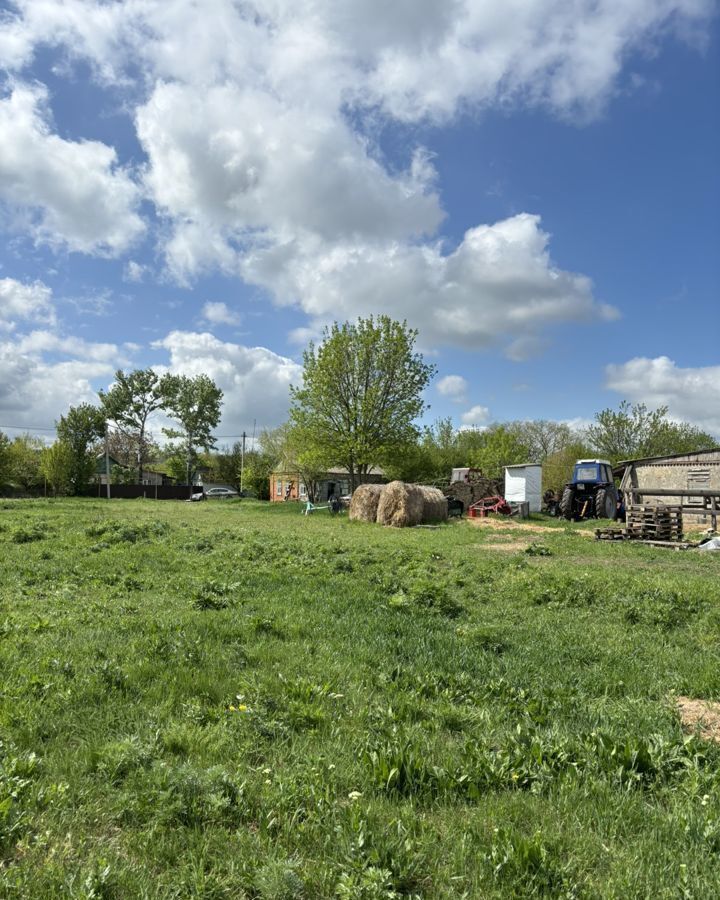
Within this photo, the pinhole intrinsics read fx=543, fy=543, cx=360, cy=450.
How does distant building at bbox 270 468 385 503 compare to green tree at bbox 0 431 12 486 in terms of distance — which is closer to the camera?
green tree at bbox 0 431 12 486

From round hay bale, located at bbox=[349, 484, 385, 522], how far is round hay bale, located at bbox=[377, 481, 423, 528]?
575 mm

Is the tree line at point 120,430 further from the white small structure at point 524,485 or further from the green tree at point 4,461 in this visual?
the white small structure at point 524,485

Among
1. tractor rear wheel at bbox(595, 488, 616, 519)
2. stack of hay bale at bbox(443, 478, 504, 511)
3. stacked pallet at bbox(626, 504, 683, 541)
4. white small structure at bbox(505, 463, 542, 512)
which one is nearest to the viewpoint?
stacked pallet at bbox(626, 504, 683, 541)

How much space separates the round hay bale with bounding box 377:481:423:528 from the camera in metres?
24.0

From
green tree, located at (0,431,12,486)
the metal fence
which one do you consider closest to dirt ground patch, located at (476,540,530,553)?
the metal fence

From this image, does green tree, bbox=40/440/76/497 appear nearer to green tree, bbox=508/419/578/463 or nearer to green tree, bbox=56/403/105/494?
green tree, bbox=56/403/105/494

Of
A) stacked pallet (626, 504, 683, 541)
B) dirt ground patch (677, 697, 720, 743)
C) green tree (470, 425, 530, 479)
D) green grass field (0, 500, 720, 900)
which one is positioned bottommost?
dirt ground patch (677, 697, 720, 743)

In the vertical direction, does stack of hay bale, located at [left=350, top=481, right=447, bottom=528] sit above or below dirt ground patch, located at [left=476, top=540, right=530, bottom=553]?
above

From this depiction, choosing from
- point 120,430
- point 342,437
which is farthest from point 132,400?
point 342,437

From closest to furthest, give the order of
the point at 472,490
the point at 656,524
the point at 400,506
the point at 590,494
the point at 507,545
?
the point at 507,545 < the point at 656,524 < the point at 400,506 < the point at 590,494 < the point at 472,490

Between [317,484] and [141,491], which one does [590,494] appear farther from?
[141,491]

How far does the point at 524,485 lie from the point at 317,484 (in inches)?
1310

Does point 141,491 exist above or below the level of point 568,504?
below

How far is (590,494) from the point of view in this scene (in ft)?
92.3
